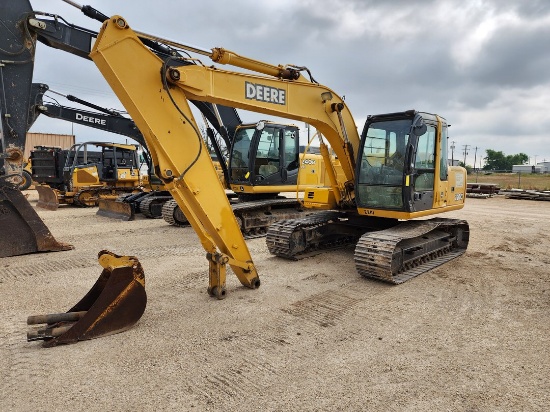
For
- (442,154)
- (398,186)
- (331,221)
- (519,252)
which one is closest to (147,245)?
(331,221)

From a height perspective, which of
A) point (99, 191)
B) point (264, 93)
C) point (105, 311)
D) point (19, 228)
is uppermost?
point (264, 93)

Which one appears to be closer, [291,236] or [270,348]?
[270,348]

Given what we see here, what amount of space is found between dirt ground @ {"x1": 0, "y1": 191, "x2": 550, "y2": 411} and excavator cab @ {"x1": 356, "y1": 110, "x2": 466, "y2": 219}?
110cm

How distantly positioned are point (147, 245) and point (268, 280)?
3.50m

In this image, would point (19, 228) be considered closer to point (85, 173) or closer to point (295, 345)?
point (295, 345)

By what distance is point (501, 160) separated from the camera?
314ft

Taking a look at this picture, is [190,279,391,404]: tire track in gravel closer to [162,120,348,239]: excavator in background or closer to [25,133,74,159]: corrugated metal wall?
[162,120,348,239]: excavator in background

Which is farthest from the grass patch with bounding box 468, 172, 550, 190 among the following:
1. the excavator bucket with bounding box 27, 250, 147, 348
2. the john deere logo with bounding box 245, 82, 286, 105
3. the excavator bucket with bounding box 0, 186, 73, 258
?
the excavator bucket with bounding box 27, 250, 147, 348

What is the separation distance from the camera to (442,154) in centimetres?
654

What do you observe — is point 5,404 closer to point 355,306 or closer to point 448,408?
point 448,408

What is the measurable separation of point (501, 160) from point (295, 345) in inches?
4257

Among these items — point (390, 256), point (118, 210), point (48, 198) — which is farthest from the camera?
point (48, 198)

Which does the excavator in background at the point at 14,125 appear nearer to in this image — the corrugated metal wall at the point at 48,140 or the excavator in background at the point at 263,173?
the excavator in background at the point at 263,173

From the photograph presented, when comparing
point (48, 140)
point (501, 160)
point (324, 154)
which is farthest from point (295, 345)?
point (501, 160)
